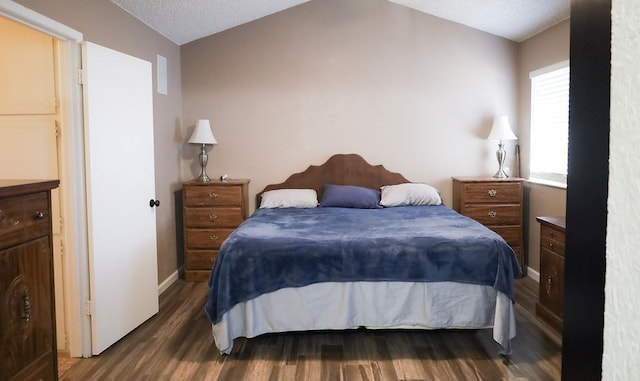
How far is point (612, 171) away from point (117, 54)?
3133 millimetres

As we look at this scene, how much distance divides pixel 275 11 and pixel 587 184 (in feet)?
15.0

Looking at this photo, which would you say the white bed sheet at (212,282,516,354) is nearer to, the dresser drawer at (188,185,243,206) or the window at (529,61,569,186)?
the dresser drawer at (188,185,243,206)

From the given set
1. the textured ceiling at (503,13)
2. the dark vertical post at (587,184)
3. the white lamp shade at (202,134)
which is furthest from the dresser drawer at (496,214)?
the dark vertical post at (587,184)

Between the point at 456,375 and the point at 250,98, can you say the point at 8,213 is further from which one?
the point at 250,98

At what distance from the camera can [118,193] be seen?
3.00m

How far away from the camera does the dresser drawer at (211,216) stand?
4254 millimetres

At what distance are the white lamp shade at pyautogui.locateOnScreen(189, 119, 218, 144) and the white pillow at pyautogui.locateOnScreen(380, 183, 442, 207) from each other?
1.79 metres

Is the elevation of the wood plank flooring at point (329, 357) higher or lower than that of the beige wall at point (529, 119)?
lower

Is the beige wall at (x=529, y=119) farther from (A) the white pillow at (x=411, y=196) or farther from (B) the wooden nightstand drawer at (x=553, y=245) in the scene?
(A) the white pillow at (x=411, y=196)

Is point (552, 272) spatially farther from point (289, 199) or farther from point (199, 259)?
point (199, 259)

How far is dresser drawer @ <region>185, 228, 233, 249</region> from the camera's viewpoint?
4.26 meters

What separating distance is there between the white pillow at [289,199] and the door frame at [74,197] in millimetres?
1801

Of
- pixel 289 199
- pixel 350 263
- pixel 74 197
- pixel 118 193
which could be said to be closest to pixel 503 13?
pixel 289 199

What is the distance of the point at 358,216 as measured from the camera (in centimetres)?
375
